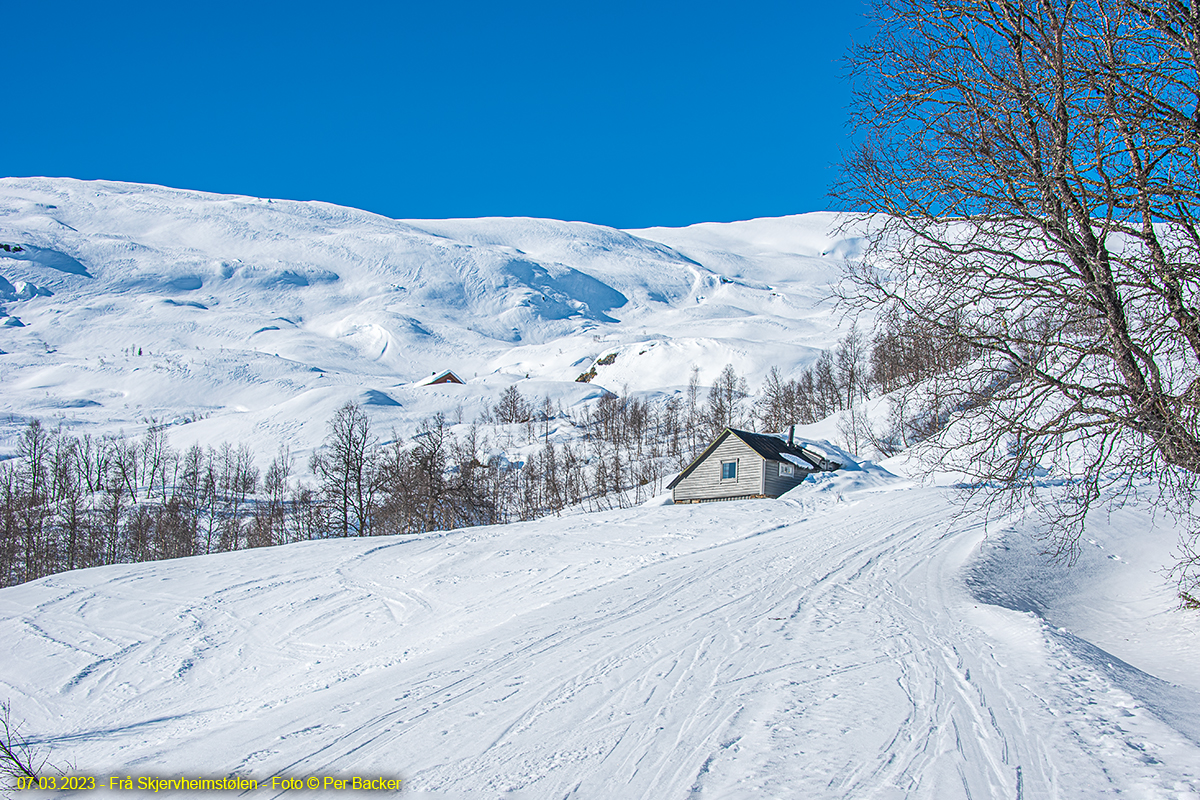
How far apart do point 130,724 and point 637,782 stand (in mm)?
8092

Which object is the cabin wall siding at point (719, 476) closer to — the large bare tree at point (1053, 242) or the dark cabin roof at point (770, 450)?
the dark cabin roof at point (770, 450)

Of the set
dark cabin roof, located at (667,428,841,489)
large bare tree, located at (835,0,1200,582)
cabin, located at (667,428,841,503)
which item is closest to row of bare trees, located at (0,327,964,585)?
large bare tree, located at (835,0,1200,582)

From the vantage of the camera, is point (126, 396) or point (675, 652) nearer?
point (675, 652)

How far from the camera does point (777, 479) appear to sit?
38781 mm

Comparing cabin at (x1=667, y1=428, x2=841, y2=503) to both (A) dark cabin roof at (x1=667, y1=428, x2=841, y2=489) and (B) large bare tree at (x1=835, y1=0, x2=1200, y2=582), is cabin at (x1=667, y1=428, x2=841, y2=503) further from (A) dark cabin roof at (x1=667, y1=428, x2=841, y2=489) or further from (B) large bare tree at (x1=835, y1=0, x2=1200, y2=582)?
(B) large bare tree at (x1=835, y1=0, x2=1200, y2=582)

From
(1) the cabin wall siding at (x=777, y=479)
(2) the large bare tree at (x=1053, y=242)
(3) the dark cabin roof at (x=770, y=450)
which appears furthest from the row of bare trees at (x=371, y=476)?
(1) the cabin wall siding at (x=777, y=479)

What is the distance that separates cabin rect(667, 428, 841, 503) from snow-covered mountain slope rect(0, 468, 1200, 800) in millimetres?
19028

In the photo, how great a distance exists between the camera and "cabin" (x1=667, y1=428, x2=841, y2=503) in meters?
38.3

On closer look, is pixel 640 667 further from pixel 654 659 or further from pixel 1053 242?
pixel 1053 242

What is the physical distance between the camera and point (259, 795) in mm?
4867

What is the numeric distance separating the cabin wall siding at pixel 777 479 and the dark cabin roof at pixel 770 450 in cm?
46

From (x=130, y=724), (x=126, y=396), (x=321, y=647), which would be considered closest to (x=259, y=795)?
(x=130, y=724)

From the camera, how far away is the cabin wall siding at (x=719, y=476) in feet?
126

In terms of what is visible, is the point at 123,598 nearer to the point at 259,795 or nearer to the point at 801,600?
the point at 259,795
